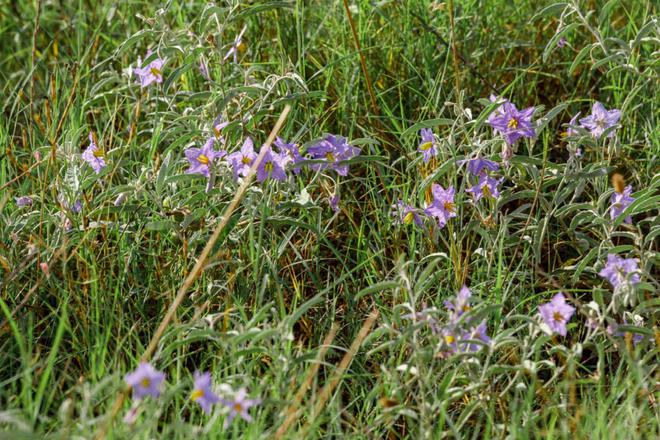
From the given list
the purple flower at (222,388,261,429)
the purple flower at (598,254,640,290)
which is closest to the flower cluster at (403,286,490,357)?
the purple flower at (598,254,640,290)

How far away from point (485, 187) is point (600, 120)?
1.33 ft

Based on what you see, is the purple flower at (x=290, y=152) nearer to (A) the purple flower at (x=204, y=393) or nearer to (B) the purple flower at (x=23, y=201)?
(B) the purple flower at (x=23, y=201)

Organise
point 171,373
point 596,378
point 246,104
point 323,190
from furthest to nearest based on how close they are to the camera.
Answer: point 246,104
point 323,190
point 171,373
point 596,378

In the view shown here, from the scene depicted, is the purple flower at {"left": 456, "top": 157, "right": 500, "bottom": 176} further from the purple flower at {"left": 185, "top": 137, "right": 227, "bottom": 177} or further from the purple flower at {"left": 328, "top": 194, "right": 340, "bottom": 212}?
the purple flower at {"left": 185, "top": 137, "right": 227, "bottom": 177}

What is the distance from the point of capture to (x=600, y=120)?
2.74 metres

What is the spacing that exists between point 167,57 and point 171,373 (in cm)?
102

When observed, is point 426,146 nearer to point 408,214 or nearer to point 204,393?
point 408,214

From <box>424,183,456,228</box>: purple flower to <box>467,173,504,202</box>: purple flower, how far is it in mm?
86

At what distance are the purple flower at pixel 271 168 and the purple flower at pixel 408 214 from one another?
1.18ft

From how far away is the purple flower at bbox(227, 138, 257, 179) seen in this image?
2586 mm

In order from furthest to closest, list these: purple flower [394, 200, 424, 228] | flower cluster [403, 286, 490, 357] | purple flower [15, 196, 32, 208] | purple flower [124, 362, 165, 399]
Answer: purple flower [15, 196, 32, 208] → purple flower [394, 200, 424, 228] → flower cluster [403, 286, 490, 357] → purple flower [124, 362, 165, 399]

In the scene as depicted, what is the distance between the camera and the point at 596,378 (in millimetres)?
2307

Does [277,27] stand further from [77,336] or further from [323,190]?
[77,336]

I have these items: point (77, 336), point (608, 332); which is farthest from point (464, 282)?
point (77, 336)
